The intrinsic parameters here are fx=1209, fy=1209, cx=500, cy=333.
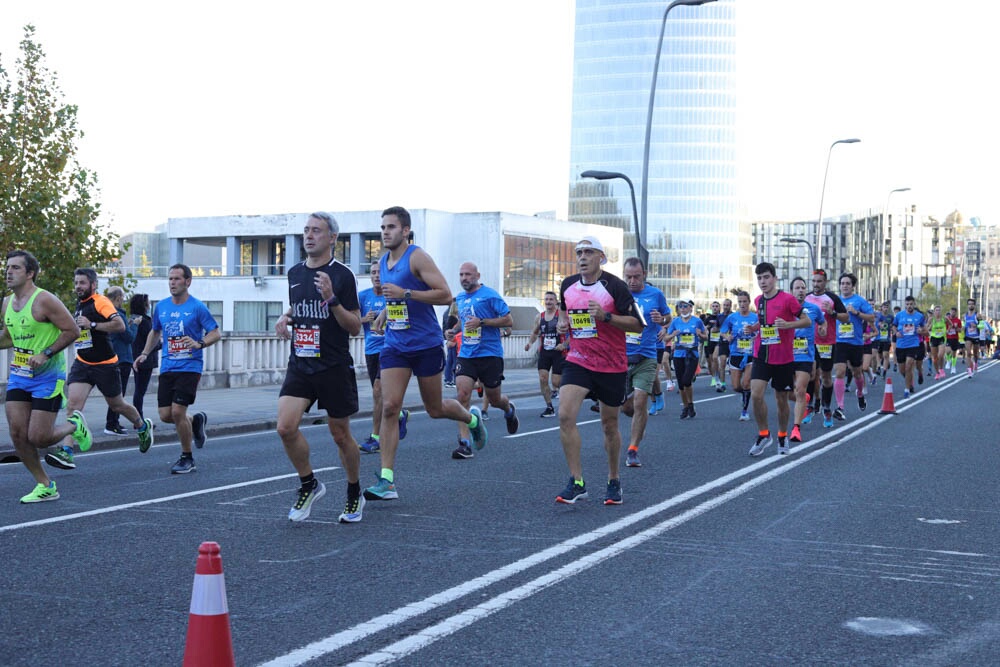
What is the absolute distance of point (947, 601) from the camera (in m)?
5.53

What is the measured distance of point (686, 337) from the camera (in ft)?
65.8

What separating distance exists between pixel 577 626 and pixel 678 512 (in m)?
3.28

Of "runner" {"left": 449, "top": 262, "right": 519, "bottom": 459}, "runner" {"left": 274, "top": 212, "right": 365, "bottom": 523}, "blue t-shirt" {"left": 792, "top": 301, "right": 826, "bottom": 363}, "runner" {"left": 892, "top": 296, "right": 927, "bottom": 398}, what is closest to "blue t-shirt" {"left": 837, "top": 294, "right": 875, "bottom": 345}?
"blue t-shirt" {"left": 792, "top": 301, "right": 826, "bottom": 363}

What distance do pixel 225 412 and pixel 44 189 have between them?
13298 millimetres

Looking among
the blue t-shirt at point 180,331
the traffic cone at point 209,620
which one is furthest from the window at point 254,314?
the traffic cone at point 209,620

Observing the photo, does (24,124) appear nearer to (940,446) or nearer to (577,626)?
(940,446)

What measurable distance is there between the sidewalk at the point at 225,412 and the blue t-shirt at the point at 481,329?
224 cm

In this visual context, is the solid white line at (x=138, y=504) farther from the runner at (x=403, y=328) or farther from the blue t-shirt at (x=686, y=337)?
the blue t-shirt at (x=686, y=337)

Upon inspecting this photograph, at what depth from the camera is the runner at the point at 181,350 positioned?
34.4ft

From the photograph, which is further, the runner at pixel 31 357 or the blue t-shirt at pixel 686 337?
the blue t-shirt at pixel 686 337

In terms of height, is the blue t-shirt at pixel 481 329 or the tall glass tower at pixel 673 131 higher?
the tall glass tower at pixel 673 131

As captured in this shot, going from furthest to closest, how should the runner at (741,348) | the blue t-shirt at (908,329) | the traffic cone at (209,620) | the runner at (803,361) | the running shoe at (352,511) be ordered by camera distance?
1. the blue t-shirt at (908,329)
2. the runner at (741,348)
3. the runner at (803,361)
4. the running shoe at (352,511)
5. the traffic cone at (209,620)

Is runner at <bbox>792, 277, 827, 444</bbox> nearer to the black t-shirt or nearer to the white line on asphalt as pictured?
the white line on asphalt

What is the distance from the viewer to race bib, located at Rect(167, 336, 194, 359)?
10.6 m
